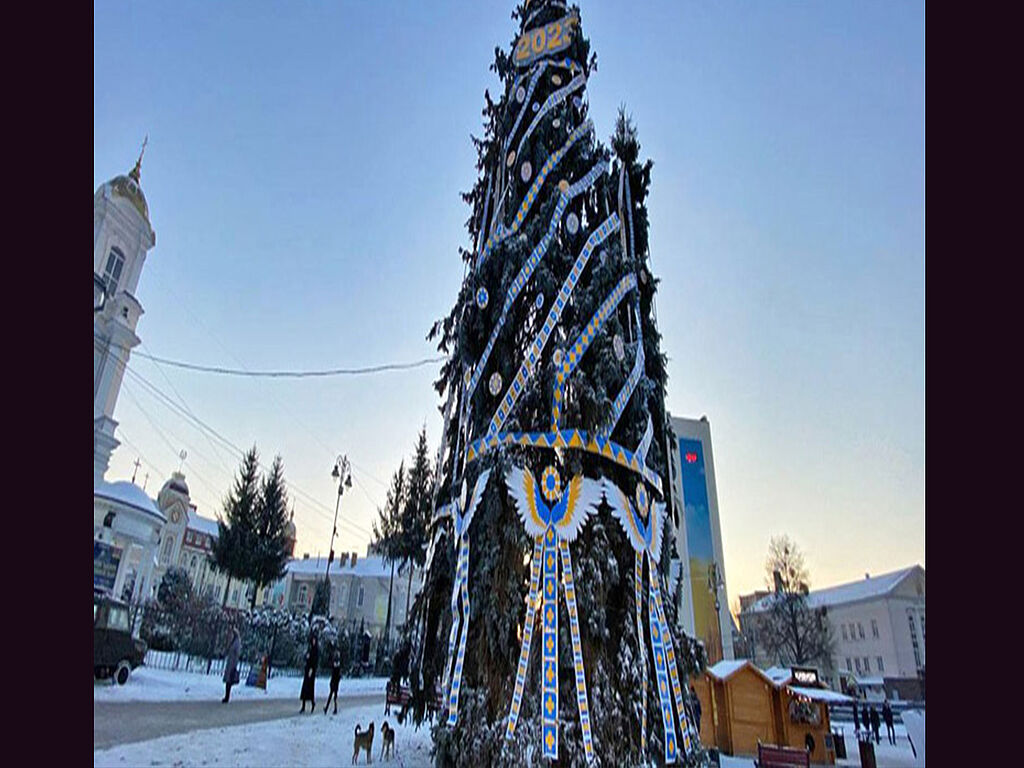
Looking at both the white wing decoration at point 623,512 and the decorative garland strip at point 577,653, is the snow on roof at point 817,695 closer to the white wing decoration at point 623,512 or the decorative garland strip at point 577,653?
the white wing decoration at point 623,512

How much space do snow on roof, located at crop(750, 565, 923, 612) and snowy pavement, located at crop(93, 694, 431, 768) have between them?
1208 inches

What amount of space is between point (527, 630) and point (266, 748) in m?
4.50

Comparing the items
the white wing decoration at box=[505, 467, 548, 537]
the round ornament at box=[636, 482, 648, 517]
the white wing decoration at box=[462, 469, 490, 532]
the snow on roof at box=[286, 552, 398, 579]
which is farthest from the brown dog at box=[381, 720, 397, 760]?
the snow on roof at box=[286, 552, 398, 579]

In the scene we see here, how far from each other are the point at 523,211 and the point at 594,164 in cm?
95

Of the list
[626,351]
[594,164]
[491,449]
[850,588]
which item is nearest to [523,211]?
[594,164]

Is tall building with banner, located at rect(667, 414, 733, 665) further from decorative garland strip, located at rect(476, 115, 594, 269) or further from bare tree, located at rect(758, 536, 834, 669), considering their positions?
decorative garland strip, located at rect(476, 115, 594, 269)

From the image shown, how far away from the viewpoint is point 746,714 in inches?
474

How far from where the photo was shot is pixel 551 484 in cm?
523

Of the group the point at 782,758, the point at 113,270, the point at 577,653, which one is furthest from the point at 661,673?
the point at 113,270

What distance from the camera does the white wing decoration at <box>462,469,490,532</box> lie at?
17.5ft

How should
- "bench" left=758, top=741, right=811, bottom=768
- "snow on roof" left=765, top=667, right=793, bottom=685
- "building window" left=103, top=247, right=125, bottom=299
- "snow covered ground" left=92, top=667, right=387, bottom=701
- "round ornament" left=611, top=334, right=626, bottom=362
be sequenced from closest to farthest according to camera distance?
"round ornament" left=611, top=334, right=626, bottom=362 < "building window" left=103, top=247, right=125, bottom=299 < "bench" left=758, top=741, right=811, bottom=768 < "snow covered ground" left=92, top=667, right=387, bottom=701 < "snow on roof" left=765, top=667, right=793, bottom=685

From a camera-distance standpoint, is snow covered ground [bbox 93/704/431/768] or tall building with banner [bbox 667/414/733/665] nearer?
snow covered ground [bbox 93/704/431/768]

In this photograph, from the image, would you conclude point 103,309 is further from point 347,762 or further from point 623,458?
point 347,762

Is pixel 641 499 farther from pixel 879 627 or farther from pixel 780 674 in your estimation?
pixel 879 627
